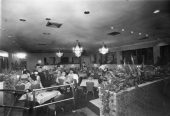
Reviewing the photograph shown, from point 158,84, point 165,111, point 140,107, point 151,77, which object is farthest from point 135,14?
point 165,111

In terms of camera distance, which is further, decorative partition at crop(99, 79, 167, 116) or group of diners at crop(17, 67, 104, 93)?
group of diners at crop(17, 67, 104, 93)

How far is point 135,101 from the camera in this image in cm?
217

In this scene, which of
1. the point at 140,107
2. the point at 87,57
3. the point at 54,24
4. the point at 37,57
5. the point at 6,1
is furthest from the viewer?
the point at 87,57

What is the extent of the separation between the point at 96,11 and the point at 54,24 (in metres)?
1.74

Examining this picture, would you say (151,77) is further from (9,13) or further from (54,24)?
(9,13)

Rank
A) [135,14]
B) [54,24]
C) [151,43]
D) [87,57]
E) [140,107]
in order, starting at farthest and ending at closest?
[87,57], [151,43], [54,24], [135,14], [140,107]

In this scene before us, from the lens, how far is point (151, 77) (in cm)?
290

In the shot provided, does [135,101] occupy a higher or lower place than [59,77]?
higher

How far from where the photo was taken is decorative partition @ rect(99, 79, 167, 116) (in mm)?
1936

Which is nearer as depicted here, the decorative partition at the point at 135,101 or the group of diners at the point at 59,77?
the decorative partition at the point at 135,101

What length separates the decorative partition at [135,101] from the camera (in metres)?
1.94

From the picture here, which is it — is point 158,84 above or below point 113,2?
below

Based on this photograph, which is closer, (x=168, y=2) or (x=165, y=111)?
(x=168, y=2)

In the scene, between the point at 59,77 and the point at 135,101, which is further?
the point at 59,77
